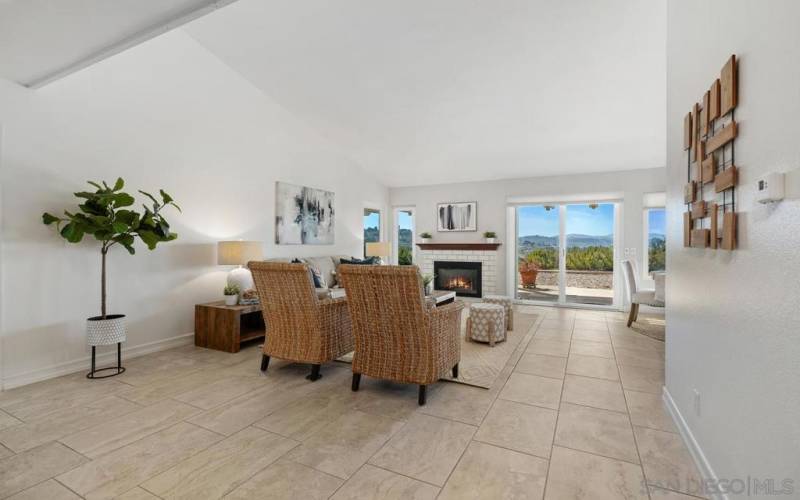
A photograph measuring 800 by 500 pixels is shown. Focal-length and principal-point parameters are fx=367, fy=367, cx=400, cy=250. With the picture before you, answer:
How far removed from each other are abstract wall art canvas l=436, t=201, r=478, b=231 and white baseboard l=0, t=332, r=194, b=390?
514 centimetres

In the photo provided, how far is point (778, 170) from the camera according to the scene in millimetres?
1206

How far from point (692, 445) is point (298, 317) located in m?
2.68

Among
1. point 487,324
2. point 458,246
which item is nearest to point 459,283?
point 458,246

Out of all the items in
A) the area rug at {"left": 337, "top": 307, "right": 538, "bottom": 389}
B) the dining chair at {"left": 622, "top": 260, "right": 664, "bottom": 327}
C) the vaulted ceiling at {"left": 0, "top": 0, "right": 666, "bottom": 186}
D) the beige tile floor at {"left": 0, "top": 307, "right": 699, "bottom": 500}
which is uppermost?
the vaulted ceiling at {"left": 0, "top": 0, "right": 666, "bottom": 186}

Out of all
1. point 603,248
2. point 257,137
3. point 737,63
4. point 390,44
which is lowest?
point 603,248

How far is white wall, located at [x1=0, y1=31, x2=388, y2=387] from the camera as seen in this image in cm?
302

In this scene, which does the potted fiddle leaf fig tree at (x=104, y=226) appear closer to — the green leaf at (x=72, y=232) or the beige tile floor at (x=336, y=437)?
the green leaf at (x=72, y=232)

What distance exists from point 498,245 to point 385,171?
2.73 metres

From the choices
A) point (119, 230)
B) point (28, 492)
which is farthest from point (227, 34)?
point (28, 492)

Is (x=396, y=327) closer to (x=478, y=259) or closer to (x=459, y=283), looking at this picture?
(x=478, y=259)

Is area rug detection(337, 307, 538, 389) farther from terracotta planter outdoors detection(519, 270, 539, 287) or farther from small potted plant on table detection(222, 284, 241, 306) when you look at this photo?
terracotta planter outdoors detection(519, 270, 539, 287)

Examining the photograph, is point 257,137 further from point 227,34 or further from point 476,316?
point 476,316

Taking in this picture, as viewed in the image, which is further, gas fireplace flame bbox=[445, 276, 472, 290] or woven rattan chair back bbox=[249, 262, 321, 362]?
gas fireplace flame bbox=[445, 276, 472, 290]

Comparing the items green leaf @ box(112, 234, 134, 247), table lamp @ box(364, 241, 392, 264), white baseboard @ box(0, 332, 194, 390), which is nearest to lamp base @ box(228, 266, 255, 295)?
white baseboard @ box(0, 332, 194, 390)
